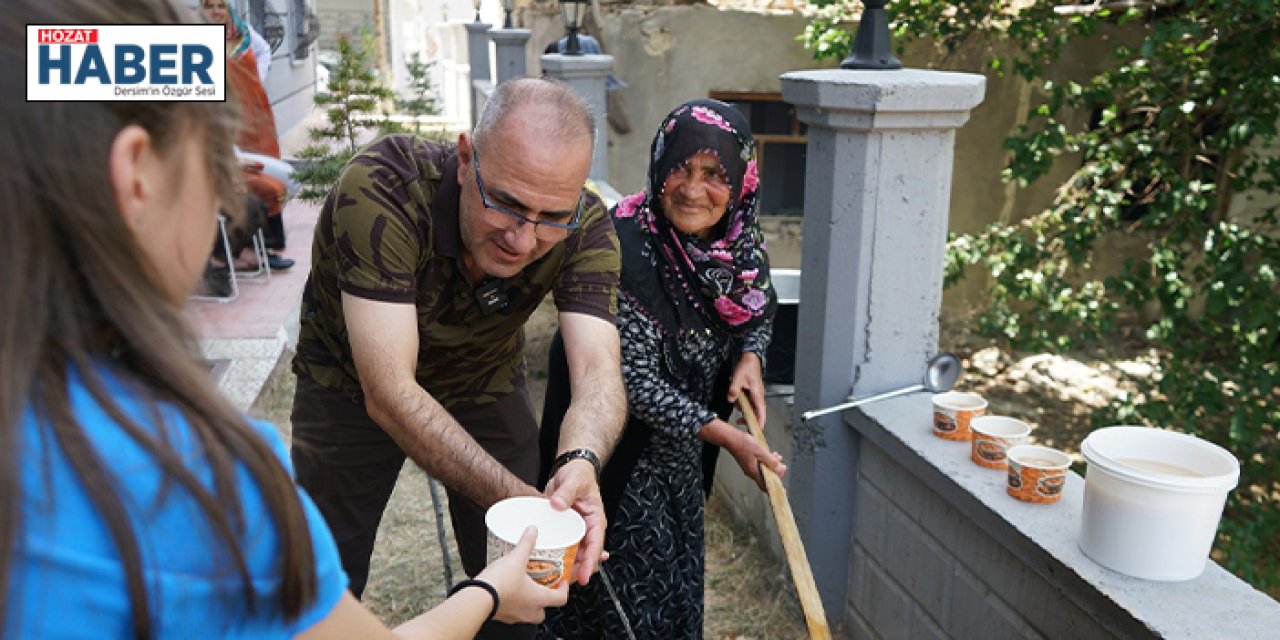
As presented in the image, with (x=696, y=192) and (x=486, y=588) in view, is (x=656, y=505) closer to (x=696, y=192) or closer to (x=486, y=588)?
(x=696, y=192)

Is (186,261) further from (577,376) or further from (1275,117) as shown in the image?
(1275,117)

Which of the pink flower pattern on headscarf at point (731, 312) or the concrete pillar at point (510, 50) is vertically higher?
the concrete pillar at point (510, 50)

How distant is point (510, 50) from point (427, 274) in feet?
28.1

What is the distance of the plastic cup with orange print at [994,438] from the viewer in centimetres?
262

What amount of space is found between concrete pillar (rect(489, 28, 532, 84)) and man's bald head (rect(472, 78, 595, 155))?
834 centimetres

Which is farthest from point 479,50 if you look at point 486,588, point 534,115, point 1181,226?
point 486,588

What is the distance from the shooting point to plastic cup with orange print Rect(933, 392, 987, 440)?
2830mm

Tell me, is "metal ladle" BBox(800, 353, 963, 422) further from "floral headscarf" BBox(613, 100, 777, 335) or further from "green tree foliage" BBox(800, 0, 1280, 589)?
"green tree foliage" BBox(800, 0, 1280, 589)

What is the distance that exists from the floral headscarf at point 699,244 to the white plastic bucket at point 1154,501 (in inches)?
42.0

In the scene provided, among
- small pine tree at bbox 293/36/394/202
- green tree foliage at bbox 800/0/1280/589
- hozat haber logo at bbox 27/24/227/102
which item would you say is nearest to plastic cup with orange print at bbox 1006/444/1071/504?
hozat haber logo at bbox 27/24/227/102

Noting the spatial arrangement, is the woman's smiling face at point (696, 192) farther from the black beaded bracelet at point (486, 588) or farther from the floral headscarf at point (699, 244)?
the black beaded bracelet at point (486, 588)

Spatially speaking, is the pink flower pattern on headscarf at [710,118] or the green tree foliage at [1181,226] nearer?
the pink flower pattern on headscarf at [710,118]

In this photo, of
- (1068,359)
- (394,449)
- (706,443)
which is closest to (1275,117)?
(706,443)

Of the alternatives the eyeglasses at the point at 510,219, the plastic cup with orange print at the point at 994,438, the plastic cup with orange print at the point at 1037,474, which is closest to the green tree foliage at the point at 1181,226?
the plastic cup with orange print at the point at 994,438
